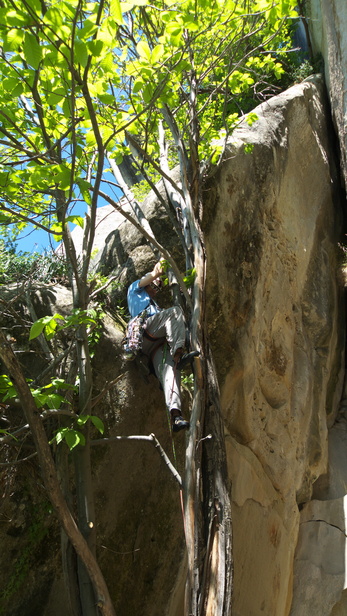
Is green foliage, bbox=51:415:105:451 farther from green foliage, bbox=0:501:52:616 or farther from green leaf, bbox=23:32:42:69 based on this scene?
green leaf, bbox=23:32:42:69

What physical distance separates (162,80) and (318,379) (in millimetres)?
4756

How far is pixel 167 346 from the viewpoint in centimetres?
459

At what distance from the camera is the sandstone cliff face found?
15.8 feet

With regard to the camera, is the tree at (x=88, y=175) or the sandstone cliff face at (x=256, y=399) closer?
the tree at (x=88, y=175)

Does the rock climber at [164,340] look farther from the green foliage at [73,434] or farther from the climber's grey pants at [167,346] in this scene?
the green foliage at [73,434]

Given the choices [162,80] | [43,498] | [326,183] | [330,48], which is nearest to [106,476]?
[43,498]

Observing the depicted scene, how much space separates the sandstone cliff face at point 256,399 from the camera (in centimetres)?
480

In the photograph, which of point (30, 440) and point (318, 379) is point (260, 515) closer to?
point (318, 379)

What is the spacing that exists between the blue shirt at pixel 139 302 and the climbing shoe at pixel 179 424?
1028mm

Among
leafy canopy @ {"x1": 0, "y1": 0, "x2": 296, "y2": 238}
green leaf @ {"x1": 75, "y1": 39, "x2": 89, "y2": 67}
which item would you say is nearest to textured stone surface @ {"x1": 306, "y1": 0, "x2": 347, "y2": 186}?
leafy canopy @ {"x1": 0, "y1": 0, "x2": 296, "y2": 238}

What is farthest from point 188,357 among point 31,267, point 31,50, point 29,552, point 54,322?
point 31,50

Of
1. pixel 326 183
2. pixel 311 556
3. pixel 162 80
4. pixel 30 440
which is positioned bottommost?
pixel 311 556

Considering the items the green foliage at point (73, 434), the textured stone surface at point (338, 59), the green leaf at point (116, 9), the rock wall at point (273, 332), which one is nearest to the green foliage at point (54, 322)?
the green foliage at point (73, 434)

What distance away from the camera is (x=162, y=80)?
387 centimetres
